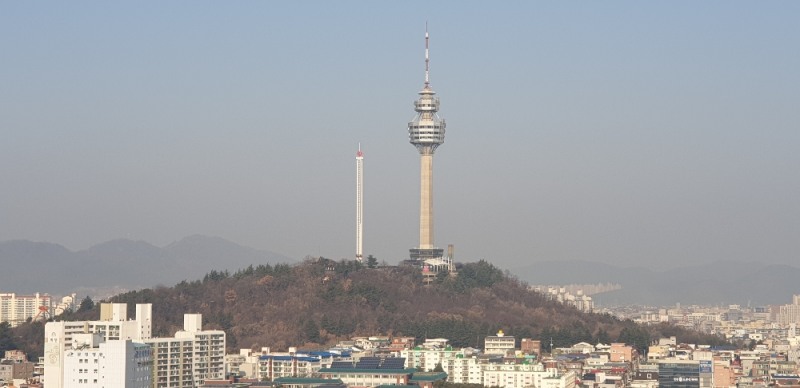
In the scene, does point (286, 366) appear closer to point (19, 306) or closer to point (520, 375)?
point (520, 375)

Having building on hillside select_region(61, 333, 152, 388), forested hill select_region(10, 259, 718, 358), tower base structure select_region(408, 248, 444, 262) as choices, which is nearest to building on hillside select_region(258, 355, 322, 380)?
forested hill select_region(10, 259, 718, 358)

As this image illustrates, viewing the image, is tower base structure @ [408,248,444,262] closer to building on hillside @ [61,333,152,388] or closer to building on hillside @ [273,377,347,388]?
building on hillside @ [273,377,347,388]

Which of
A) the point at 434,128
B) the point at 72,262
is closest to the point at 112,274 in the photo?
the point at 72,262

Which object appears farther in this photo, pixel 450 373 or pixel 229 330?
pixel 229 330

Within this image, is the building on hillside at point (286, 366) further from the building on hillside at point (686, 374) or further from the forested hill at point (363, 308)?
the building on hillside at point (686, 374)

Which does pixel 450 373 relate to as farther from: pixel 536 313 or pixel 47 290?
pixel 47 290
